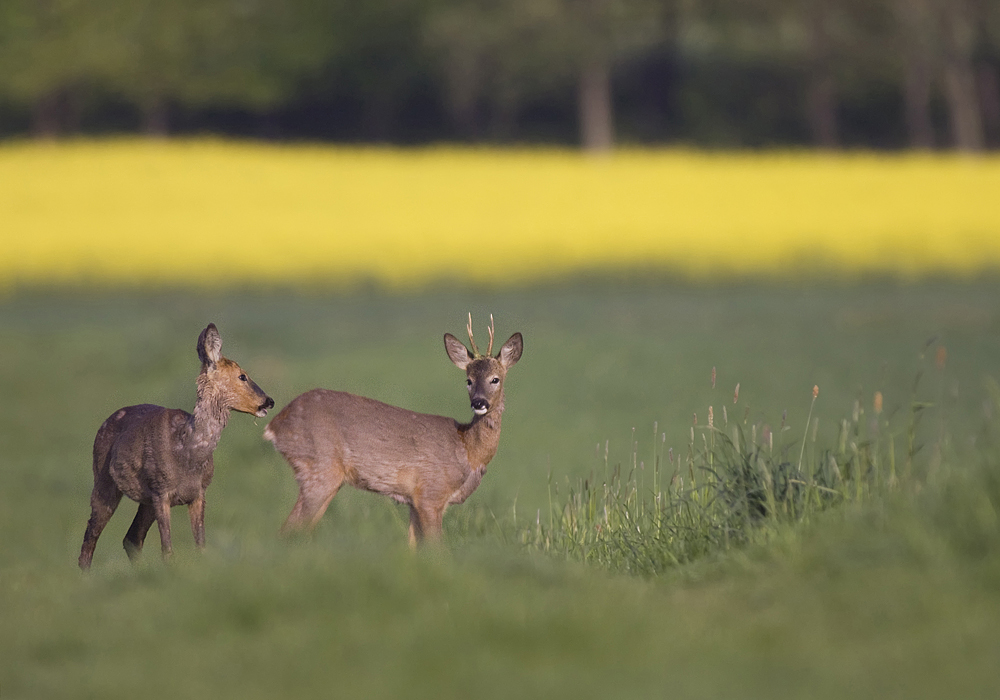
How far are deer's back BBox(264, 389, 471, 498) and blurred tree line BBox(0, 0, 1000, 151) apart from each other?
29.8m

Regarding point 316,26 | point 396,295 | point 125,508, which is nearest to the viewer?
point 125,508

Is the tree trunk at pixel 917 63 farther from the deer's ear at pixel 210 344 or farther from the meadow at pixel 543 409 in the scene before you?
the deer's ear at pixel 210 344

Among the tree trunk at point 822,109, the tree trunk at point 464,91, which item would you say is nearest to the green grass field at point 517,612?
the tree trunk at point 464,91

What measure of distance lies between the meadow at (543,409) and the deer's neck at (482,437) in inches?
16.1

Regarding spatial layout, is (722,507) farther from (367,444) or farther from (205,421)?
(205,421)

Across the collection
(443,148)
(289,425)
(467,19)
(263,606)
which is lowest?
(263,606)

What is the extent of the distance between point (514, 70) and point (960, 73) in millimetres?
11948

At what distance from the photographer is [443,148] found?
37.2m

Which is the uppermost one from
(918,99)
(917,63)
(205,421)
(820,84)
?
(917,63)

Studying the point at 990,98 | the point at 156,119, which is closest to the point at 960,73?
the point at 990,98

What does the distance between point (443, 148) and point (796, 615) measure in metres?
33.2

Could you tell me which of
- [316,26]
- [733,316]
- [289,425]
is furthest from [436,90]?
[289,425]

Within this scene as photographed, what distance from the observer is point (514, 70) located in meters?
37.3

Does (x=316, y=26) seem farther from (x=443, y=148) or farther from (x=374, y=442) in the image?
(x=374, y=442)
